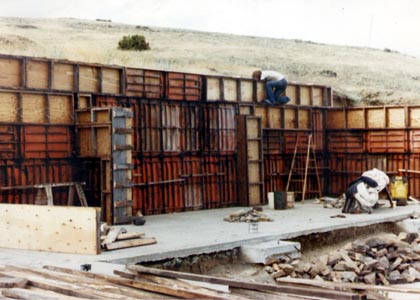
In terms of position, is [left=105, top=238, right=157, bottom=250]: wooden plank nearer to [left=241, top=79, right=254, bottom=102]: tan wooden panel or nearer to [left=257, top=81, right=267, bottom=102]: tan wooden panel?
[left=241, top=79, right=254, bottom=102]: tan wooden panel

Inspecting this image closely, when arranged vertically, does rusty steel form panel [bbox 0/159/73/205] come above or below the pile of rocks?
above

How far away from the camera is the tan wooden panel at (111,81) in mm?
21703

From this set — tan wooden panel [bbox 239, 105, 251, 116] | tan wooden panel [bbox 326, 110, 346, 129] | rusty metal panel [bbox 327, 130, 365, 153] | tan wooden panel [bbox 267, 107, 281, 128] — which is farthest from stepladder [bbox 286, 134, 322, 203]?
tan wooden panel [bbox 239, 105, 251, 116]

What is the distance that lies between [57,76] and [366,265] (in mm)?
10543

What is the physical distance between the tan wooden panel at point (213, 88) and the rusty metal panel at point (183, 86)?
0.44 metres

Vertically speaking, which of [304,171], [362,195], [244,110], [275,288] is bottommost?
[275,288]

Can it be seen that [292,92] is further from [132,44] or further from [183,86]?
[132,44]

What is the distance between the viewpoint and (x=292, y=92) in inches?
1120

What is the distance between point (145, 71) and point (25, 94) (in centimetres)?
451

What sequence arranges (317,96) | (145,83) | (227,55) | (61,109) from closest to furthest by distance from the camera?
(61,109), (145,83), (317,96), (227,55)

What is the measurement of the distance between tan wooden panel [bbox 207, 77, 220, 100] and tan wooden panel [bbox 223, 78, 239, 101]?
363 millimetres

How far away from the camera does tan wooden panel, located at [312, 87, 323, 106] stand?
29234mm

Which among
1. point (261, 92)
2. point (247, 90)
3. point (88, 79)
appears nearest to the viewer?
point (88, 79)

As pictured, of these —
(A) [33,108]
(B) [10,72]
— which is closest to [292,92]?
(A) [33,108]
